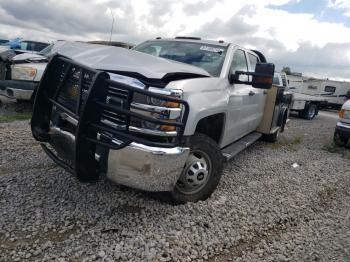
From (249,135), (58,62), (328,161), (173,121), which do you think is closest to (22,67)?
(58,62)

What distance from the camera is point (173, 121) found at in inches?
118

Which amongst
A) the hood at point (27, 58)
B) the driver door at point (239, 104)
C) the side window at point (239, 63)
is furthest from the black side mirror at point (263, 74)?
the hood at point (27, 58)

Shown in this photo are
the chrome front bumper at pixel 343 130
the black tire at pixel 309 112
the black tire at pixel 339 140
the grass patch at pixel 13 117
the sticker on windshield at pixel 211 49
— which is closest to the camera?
the sticker on windshield at pixel 211 49

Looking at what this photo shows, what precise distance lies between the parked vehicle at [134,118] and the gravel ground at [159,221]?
0.37 metres

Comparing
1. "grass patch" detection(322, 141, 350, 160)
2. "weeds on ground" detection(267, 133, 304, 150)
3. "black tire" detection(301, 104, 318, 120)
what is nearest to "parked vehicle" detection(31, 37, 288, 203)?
"weeds on ground" detection(267, 133, 304, 150)

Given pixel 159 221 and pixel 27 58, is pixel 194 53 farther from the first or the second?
pixel 27 58

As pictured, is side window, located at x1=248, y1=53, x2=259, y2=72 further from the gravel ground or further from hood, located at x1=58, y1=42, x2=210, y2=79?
hood, located at x1=58, y1=42, x2=210, y2=79

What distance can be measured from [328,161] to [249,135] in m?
1.78

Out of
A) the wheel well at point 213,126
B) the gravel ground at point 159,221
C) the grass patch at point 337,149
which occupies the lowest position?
the gravel ground at point 159,221

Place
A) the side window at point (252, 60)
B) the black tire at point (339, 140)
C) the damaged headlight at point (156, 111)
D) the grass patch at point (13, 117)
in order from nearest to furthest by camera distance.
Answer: the damaged headlight at point (156, 111), the side window at point (252, 60), the grass patch at point (13, 117), the black tire at point (339, 140)

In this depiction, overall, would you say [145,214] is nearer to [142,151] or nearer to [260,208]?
[142,151]

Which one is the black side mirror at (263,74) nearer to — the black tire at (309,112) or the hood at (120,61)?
the hood at (120,61)

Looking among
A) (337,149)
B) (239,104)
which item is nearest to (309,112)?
(337,149)

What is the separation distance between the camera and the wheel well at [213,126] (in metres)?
3.98
